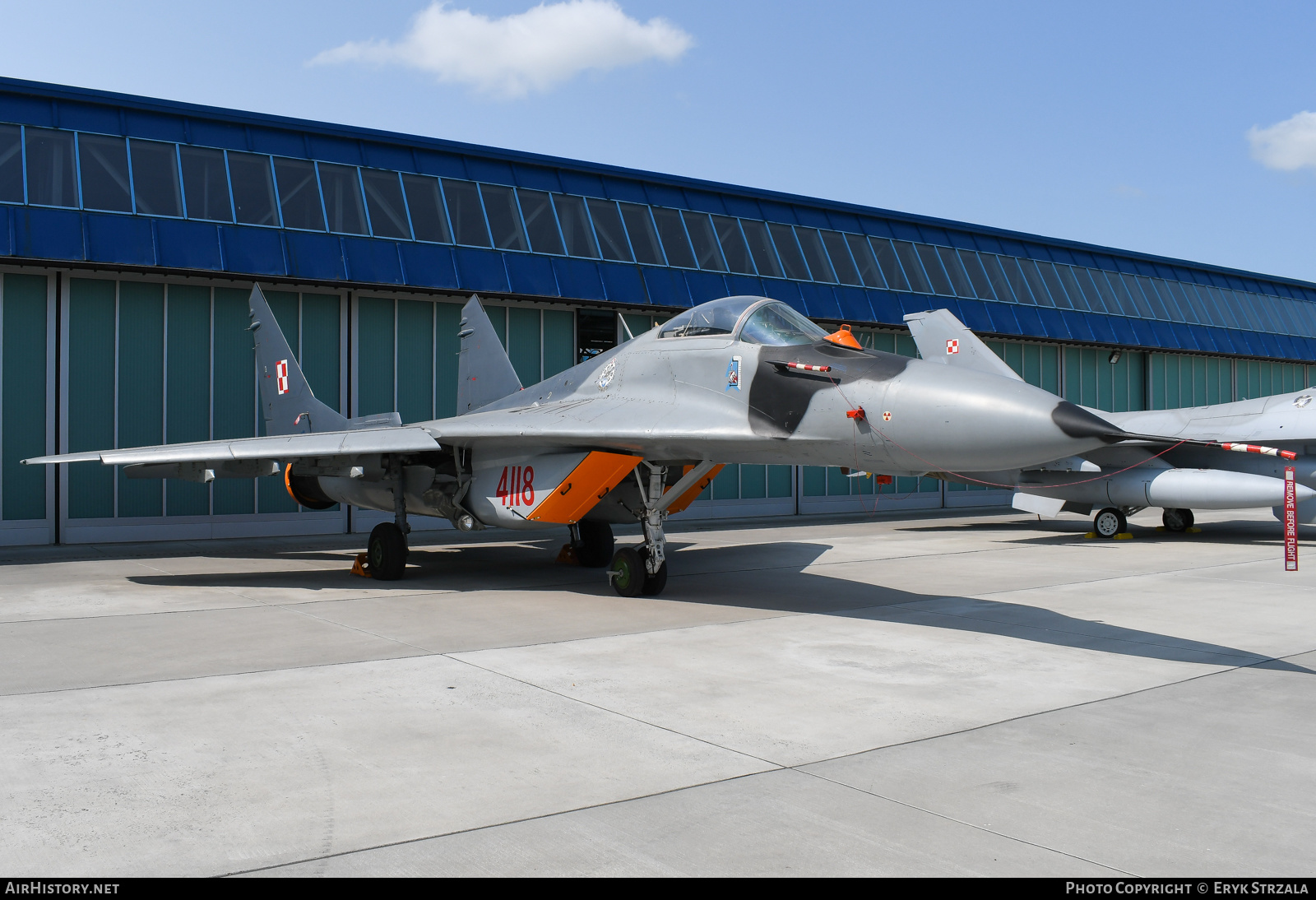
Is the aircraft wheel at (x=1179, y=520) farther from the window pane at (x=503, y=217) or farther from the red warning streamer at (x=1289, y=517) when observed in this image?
the window pane at (x=503, y=217)

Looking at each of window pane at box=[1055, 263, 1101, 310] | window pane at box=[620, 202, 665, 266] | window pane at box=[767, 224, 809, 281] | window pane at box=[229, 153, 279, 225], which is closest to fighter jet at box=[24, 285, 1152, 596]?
window pane at box=[229, 153, 279, 225]

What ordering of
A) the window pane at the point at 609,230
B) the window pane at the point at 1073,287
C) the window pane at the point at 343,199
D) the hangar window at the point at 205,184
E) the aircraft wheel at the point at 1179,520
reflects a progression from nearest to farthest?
the hangar window at the point at 205,184
the window pane at the point at 343,199
the aircraft wheel at the point at 1179,520
the window pane at the point at 609,230
the window pane at the point at 1073,287

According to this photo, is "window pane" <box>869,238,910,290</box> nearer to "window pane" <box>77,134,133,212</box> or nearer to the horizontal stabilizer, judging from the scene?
the horizontal stabilizer

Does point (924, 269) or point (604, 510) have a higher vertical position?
point (924, 269)

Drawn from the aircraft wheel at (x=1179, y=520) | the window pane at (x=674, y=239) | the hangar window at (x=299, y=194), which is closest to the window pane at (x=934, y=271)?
the window pane at (x=674, y=239)

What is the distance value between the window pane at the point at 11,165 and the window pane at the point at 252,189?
307 centimetres

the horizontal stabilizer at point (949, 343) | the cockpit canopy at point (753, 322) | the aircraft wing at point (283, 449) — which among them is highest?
the horizontal stabilizer at point (949, 343)

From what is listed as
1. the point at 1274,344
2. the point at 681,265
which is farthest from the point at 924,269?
the point at 1274,344

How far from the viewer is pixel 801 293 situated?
2244cm

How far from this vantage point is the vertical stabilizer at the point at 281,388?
519 inches

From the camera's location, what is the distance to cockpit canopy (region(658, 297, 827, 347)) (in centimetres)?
845

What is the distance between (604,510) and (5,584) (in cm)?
661

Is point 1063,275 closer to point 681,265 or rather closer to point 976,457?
point 681,265

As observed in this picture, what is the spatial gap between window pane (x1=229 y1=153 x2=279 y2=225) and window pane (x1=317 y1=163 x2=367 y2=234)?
3.12 feet
